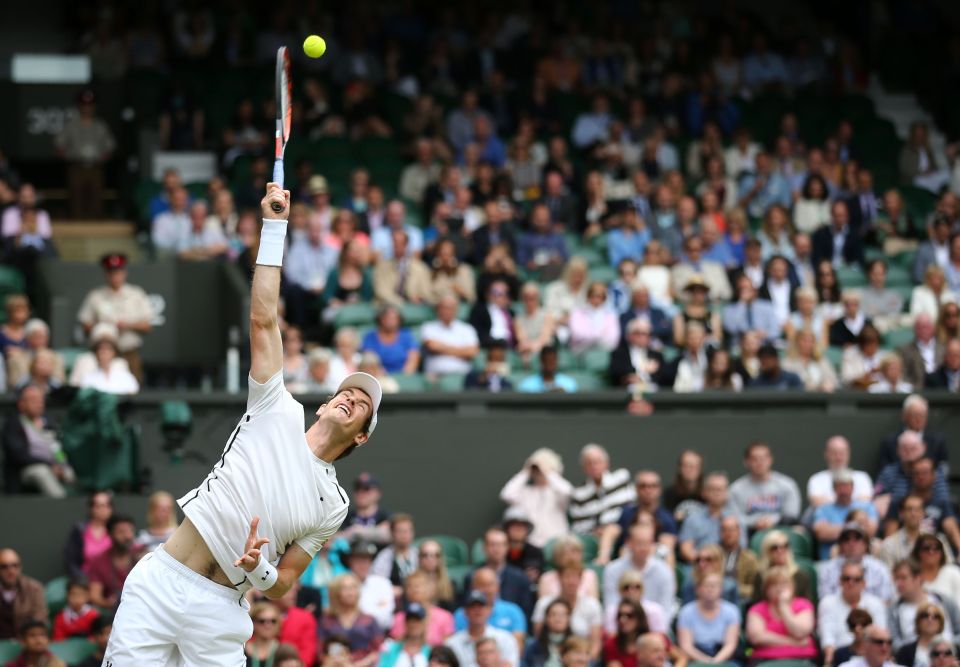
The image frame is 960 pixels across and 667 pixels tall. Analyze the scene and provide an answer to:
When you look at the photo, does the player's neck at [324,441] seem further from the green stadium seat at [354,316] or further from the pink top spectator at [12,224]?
the pink top spectator at [12,224]

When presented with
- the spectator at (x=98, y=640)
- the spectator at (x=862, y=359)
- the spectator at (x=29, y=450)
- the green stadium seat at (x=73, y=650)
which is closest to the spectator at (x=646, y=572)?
the spectator at (x=98, y=640)

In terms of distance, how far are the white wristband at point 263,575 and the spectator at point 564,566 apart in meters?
5.24

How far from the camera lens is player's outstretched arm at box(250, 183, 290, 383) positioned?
21.8 ft

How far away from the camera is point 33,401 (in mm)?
12867

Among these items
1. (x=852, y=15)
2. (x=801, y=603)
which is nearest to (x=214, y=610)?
(x=801, y=603)

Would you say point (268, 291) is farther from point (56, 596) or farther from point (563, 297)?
point (563, 297)

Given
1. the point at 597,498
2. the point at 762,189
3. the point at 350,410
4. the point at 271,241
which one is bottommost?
the point at 597,498

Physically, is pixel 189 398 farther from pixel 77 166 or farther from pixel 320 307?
pixel 77 166

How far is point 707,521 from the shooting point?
41.8ft

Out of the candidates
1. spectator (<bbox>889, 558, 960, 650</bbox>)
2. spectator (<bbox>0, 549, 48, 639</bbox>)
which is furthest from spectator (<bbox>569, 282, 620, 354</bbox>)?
spectator (<bbox>0, 549, 48, 639</bbox>)

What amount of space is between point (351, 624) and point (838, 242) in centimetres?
772

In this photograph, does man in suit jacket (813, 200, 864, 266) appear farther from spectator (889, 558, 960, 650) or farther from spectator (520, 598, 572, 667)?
spectator (520, 598, 572, 667)

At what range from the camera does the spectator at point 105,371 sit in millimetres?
13742

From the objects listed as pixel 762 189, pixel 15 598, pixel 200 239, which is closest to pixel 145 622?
pixel 15 598
